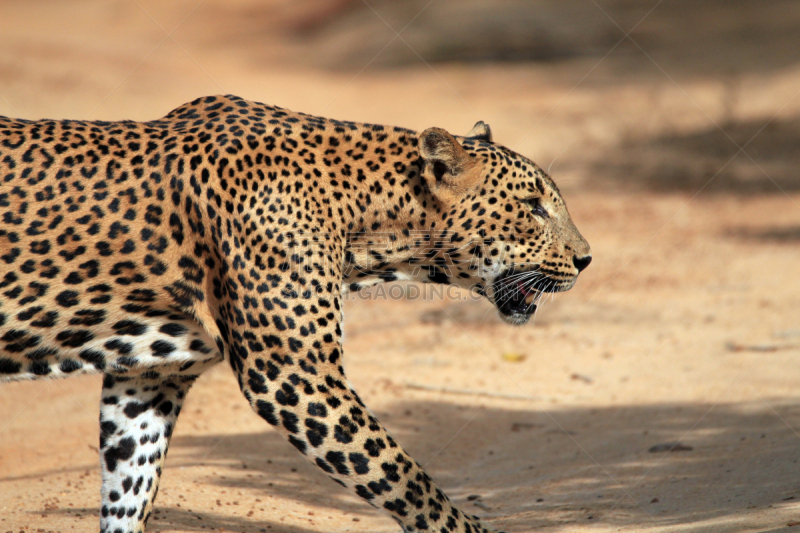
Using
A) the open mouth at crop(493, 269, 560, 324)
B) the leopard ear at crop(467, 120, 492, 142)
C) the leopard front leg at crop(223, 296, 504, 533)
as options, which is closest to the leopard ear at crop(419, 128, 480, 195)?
the leopard ear at crop(467, 120, 492, 142)

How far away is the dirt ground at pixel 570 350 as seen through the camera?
20.5 ft

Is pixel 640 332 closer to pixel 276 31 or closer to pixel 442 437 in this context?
pixel 442 437

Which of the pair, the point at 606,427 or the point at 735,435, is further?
the point at 606,427

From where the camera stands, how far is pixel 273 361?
14.8 feet

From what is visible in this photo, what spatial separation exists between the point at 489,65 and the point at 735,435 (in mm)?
23684

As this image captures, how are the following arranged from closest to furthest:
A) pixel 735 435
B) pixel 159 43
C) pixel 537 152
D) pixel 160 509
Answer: pixel 160 509 < pixel 735 435 < pixel 537 152 < pixel 159 43

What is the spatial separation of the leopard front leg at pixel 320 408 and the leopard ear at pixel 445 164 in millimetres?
1138

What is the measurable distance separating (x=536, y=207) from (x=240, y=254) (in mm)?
1872

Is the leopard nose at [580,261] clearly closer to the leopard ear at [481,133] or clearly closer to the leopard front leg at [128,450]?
the leopard ear at [481,133]

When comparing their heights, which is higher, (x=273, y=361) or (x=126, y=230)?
(x=126, y=230)

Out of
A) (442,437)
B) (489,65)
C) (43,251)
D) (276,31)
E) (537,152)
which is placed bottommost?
(442,437)

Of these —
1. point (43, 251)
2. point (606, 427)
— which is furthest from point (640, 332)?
point (43, 251)

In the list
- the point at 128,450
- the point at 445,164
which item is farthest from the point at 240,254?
the point at 128,450

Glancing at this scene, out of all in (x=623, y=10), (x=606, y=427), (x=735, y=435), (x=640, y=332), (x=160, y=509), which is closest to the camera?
(x=160, y=509)
